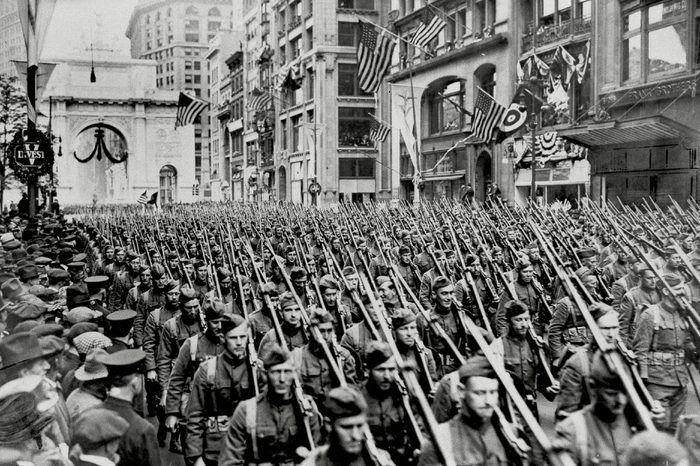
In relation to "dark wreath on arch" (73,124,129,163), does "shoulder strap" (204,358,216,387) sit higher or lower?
lower

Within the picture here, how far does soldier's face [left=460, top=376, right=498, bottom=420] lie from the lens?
16.3ft

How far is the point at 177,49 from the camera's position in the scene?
13488 cm

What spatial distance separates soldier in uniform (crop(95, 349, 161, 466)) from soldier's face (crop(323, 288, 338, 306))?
14.9ft

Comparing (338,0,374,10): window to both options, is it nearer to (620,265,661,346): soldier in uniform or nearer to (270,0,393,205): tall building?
(270,0,393,205): tall building

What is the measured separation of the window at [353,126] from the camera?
195 feet

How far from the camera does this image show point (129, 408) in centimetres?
498

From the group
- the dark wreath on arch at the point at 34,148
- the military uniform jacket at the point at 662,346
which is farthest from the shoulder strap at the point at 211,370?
the dark wreath on arch at the point at 34,148

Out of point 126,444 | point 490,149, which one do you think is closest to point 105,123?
point 490,149

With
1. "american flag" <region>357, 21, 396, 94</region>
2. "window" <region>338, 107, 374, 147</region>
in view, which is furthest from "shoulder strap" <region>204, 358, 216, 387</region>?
"window" <region>338, 107, 374, 147</region>

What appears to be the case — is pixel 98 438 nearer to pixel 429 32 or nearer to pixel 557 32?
pixel 429 32

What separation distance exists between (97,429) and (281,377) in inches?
58.6

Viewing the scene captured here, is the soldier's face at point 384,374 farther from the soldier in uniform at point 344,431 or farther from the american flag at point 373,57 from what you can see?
the american flag at point 373,57

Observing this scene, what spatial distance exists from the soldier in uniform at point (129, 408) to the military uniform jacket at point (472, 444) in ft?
5.54

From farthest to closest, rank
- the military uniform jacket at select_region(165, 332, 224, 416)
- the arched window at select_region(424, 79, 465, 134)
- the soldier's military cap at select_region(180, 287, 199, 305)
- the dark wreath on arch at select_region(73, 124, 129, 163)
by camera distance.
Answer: the dark wreath on arch at select_region(73, 124, 129, 163) < the arched window at select_region(424, 79, 465, 134) < the soldier's military cap at select_region(180, 287, 199, 305) < the military uniform jacket at select_region(165, 332, 224, 416)
